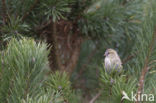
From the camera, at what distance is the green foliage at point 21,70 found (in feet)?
1.65

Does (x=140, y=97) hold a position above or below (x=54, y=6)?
below

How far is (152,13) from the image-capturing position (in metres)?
0.60

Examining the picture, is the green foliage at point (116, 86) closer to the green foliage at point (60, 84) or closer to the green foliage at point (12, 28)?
the green foliage at point (60, 84)

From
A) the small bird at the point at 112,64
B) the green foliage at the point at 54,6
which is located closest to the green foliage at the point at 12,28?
the green foliage at the point at 54,6

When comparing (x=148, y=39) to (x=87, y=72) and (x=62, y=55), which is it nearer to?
(x=62, y=55)

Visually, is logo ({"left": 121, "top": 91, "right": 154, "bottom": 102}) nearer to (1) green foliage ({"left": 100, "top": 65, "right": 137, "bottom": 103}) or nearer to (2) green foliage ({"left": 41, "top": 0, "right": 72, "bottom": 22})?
(1) green foliage ({"left": 100, "top": 65, "right": 137, "bottom": 103})

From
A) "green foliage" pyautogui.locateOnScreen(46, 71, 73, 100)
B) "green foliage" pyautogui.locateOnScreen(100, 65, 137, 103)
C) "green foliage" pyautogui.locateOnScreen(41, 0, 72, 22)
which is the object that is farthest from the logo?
"green foliage" pyautogui.locateOnScreen(41, 0, 72, 22)

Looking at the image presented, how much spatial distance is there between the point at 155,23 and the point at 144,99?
200mm

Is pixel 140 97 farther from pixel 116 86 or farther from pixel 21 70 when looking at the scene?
pixel 21 70

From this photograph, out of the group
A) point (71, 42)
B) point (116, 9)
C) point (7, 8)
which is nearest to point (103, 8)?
point (116, 9)

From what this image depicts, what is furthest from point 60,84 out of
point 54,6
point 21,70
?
point 54,6

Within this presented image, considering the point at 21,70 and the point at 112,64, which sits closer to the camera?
the point at 21,70

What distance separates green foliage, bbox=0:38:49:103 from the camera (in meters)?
0.50

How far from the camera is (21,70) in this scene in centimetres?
51
